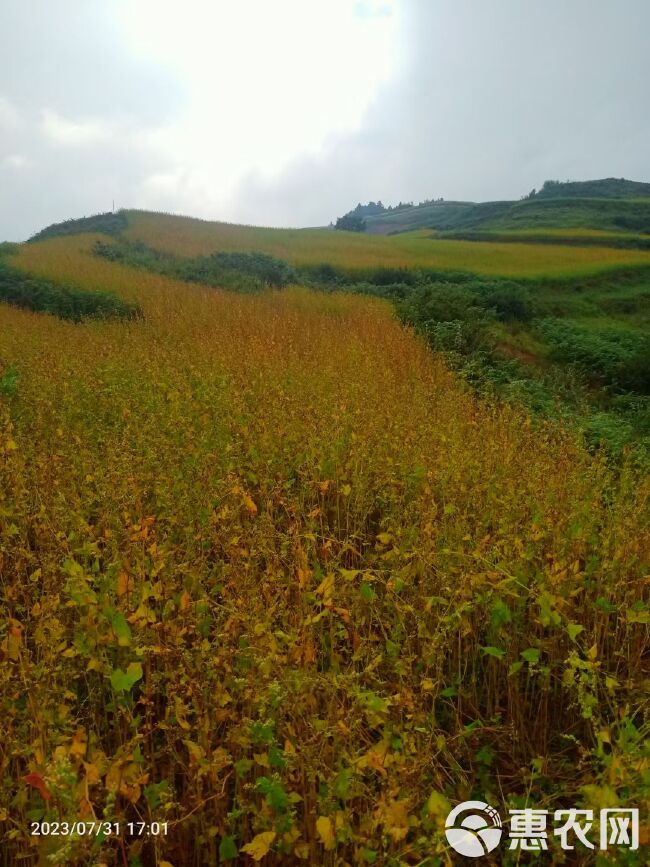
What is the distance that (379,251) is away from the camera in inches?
982

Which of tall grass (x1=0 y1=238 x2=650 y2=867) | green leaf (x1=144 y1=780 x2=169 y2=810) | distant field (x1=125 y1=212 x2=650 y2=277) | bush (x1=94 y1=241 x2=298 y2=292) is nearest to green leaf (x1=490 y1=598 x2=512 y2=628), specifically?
tall grass (x1=0 y1=238 x2=650 y2=867)

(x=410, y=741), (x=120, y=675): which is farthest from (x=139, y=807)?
(x=410, y=741)

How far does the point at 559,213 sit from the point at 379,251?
2748 centimetres

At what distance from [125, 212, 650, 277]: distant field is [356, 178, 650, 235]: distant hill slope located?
12801 millimetres

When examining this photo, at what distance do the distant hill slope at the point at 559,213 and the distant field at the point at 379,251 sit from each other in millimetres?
12801

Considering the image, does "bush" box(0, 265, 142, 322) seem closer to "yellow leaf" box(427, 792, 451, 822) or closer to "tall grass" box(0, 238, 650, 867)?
"tall grass" box(0, 238, 650, 867)

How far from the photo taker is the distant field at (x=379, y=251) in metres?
21.0

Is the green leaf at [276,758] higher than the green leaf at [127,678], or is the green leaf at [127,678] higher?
the green leaf at [127,678]

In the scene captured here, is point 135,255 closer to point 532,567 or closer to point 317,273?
point 317,273

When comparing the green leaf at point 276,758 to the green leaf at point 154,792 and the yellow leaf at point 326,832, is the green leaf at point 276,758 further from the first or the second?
the green leaf at point 154,792

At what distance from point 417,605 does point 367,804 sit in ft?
3.10

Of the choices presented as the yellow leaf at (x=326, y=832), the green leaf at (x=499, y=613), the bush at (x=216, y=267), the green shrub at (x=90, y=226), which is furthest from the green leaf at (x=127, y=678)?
the green shrub at (x=90, y=226)

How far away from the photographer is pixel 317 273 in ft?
65.8

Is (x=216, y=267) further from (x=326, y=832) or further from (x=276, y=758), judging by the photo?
(x=326, y=832)
